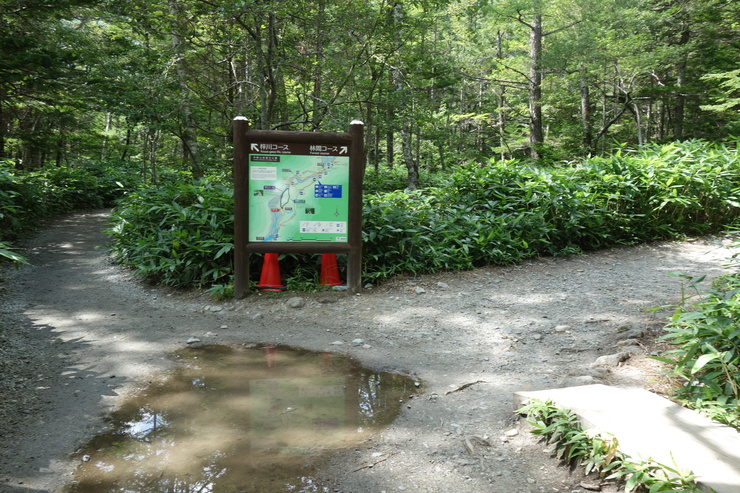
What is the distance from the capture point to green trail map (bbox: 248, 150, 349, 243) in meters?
6.12

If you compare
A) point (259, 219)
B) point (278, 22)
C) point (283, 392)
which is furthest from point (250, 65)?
point (283, 392)

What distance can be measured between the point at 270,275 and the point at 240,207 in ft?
3.19

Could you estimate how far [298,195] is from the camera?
6.24 m

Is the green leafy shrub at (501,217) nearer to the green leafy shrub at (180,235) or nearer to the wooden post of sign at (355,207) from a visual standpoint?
the green leafy shrub at (180,235)

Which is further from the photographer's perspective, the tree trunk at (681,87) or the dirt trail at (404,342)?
the tree trunk at (681,87)

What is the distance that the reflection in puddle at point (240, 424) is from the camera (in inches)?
103

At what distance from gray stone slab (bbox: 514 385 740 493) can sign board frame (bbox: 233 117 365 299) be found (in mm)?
3571

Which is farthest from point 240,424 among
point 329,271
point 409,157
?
point 409,157

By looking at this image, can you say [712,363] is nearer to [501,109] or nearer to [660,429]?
[660,429]

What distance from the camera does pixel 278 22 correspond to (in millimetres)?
8711

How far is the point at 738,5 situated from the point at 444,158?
1278 cm

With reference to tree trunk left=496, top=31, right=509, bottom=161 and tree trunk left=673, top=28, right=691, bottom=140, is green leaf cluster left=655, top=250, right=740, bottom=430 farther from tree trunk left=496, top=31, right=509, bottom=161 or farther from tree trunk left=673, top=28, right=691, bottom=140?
tree trunk left=673, top=28, right=691, bottom=140

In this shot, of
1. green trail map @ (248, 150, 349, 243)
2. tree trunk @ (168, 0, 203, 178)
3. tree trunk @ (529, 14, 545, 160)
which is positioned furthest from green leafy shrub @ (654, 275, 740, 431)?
tree trunk @ (529, 14, 545, 160)

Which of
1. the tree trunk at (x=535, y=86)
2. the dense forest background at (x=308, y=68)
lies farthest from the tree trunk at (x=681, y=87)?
the tree trunk at (x=535, y=86)
